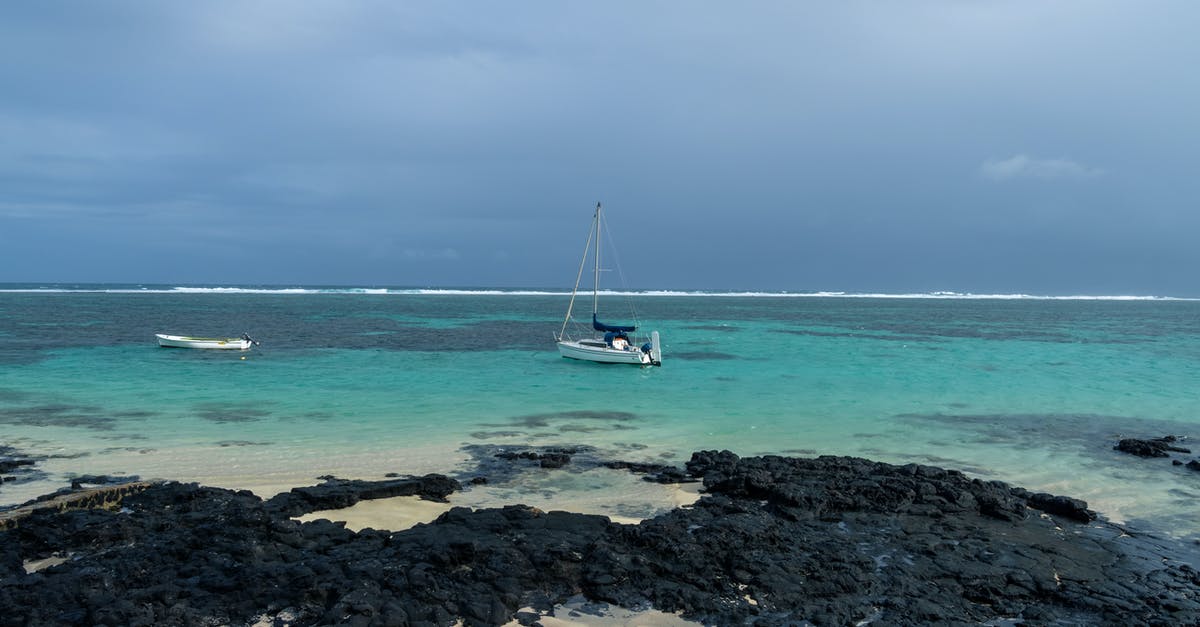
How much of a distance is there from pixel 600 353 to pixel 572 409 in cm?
1309

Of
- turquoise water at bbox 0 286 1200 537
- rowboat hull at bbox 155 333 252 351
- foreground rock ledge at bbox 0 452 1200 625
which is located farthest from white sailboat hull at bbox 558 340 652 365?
foreground rock ledge at bbox 0 452 1200 625

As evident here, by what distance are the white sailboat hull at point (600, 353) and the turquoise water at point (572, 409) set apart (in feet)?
2.04

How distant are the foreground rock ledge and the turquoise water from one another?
114 inches

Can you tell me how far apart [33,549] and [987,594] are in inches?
466

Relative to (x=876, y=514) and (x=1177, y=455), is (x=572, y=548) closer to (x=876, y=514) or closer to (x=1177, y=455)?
Result: (x=876, y=514)

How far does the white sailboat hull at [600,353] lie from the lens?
34781 mm

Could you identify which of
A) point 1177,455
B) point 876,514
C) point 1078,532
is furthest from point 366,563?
point 1177,455

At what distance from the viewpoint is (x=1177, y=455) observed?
16922 mm

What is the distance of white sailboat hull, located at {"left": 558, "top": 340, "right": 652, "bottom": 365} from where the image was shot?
34.8 m

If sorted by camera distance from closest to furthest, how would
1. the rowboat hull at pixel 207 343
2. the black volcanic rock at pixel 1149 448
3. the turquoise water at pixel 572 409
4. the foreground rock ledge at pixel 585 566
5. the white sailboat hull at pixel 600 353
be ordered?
1. the foreground rock ledge at pixel 585 566
2. the turquoise water at pixel 572 409
3. the black volcanic rock at pixel 1149 448
4. the white sailboat hull at pixel 600 353
5. the rowboat hull at pixel 207 343

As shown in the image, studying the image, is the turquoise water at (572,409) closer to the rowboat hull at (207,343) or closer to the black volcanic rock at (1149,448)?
the black volcanic rock at (1149,448)

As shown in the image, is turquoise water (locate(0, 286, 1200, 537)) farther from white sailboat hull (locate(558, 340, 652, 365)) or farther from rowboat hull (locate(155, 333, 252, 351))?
rowboat hull (locate(155, 333, 252, 351))

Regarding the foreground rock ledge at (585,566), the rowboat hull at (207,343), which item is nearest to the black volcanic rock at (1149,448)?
the foreground rock ledge at (585,566)

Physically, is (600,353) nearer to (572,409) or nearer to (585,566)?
(572,409)
